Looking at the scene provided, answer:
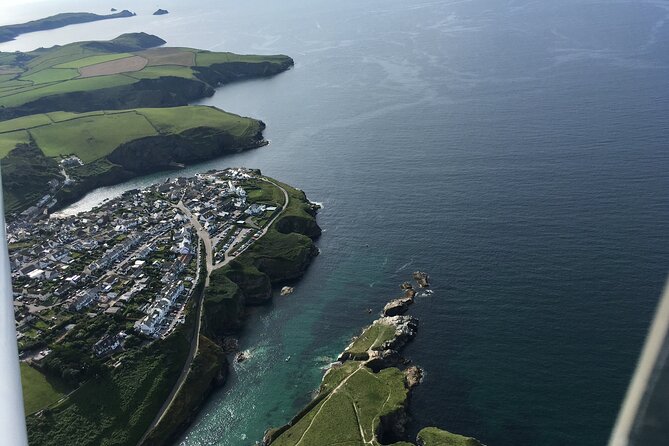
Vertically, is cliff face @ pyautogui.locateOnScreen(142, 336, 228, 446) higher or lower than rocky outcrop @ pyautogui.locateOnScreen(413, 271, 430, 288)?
lower

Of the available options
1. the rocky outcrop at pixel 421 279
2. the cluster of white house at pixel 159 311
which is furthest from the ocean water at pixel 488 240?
the cluster of white house at pixel 159 311

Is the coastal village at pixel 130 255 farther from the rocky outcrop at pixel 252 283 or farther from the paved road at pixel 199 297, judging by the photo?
the rocky outcrop at pixel 252 283

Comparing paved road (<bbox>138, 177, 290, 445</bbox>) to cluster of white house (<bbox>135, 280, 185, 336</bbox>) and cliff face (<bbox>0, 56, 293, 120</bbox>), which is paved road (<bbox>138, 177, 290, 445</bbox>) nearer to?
cluster of white house (<bbox>135, 280, 185, 336</bbox>)

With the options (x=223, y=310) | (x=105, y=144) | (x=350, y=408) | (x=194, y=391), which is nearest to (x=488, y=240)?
(x=350, y=408)

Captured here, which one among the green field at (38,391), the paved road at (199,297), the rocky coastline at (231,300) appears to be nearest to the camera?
the green field at (38,391)

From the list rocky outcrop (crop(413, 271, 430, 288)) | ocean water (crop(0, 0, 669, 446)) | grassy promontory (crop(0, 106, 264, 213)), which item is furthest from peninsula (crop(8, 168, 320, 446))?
grassy promontory (crop(0, 106, 264, 213))

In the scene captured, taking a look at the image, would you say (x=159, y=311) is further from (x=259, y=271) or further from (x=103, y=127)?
(x=103, y=127)
